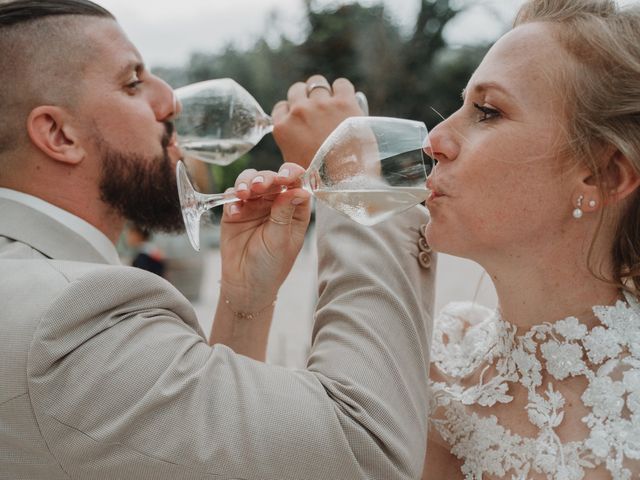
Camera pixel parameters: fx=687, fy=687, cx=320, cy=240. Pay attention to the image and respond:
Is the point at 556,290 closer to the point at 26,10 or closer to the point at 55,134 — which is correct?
the point at 55,134

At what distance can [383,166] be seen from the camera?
1917mm

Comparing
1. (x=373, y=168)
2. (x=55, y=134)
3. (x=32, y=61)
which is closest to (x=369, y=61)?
(x=32, y=61)

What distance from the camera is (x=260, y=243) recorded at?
7.75 ft

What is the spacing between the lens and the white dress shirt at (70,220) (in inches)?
93.0

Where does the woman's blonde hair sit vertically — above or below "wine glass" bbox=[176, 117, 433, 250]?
above

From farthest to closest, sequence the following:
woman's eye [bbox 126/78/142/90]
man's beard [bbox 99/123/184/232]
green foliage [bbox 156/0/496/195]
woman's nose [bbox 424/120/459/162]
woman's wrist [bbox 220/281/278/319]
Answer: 1. green foliage [bbox 156/0/496/195]
2. woman's eye [bbox 126/78/142/90]
3. man's beard [bbox 99/123/184/232]
4. woman's wrist [bbox 220/281/278/319]
5. woman's nose [bbox 424/120/459/162]

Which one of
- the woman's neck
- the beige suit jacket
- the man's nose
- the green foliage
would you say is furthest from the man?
the green foliage

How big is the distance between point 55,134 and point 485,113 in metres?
1.58

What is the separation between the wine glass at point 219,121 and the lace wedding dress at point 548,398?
120cm

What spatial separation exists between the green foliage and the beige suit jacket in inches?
1007

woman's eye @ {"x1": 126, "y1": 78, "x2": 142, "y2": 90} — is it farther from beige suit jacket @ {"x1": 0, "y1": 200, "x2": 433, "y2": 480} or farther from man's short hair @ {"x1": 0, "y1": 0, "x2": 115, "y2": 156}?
beige suit jacket @ {"x1": 0, "y1": 200, "x2": 433, "y2": 480}

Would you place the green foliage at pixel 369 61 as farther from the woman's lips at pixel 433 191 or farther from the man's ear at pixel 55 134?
the woman's lips at pixel 433 191

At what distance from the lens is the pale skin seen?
6.37 ft

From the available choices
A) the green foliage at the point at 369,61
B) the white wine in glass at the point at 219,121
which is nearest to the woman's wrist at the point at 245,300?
the white wine in glass at the point at 219,121
